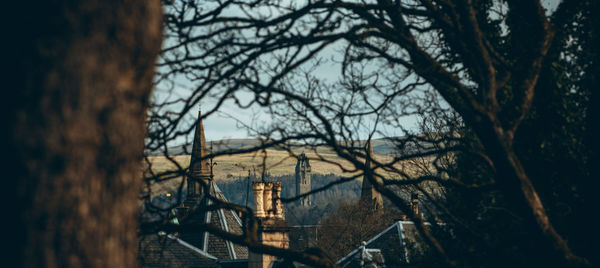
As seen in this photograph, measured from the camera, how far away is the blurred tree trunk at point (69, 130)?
225cm

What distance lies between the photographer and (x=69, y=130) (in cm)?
228

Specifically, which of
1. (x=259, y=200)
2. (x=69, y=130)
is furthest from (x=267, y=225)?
(x=69, y=130)

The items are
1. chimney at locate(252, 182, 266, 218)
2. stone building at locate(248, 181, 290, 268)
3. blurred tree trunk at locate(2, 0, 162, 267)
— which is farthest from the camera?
chimney at locate(252, 182, 266, 218)

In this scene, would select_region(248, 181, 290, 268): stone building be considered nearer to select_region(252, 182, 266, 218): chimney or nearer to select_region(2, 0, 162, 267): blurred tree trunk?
select_region(252, 182, 266, 218): chimney

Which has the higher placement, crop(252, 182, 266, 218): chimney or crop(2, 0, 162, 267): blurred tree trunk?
crop(2, 0, 162, 267): blurred tree trunk

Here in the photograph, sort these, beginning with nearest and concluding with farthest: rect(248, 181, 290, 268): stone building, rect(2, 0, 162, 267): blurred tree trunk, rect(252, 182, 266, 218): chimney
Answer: rect(2, 0, 162, 267): blurred tree trunk, rect(248, 181, 290, 268): stone building, rect(252, 182, 266, 218): chimney

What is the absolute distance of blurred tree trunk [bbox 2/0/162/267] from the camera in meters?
2.25

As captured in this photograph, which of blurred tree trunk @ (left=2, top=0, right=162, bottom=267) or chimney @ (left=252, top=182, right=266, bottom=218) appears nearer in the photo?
blurred tree trunk @ (left=2, top=0, right=162, bottom=267)

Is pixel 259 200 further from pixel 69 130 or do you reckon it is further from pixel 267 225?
pixel 69 130

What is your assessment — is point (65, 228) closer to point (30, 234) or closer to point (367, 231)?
point (30, 234)

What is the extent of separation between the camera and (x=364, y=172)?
6406 mm

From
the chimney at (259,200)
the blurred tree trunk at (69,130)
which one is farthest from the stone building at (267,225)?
the blurred tree trunk at (69,130)

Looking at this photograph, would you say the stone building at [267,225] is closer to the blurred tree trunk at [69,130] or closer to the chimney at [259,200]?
the chimney at [259,200]

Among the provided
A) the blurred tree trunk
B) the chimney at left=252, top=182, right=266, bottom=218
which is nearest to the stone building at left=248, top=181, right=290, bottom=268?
the chimney at left=252, top=182, right=266, bottom=218
